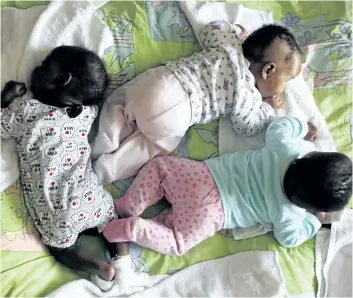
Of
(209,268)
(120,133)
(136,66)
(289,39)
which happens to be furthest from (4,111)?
(289,39)

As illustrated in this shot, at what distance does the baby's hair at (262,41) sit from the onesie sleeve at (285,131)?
21 centimetres

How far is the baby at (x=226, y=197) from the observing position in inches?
55.4

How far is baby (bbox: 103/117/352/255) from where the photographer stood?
1.41m

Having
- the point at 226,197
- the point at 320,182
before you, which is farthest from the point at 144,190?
the point at 320,182

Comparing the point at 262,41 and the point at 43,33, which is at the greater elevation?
the point at 43,33

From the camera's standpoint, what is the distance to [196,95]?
1.49 meters

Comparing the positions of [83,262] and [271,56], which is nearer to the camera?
[83,262]

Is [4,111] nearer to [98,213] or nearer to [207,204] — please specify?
[98,213]

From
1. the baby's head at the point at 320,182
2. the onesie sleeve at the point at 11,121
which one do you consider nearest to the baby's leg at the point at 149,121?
the onesie sleeve at the point at 11,121

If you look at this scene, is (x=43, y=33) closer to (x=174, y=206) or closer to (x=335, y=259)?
(x=174, y=206)

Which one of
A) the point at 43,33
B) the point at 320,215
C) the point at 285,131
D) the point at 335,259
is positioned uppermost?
the point at 43,33

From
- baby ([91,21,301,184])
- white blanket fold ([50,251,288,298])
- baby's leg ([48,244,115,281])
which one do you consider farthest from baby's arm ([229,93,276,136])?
baby's leg ([48,244,115,281])

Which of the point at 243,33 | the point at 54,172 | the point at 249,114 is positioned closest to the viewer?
the point at 54,172

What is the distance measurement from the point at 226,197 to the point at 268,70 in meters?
0.43
